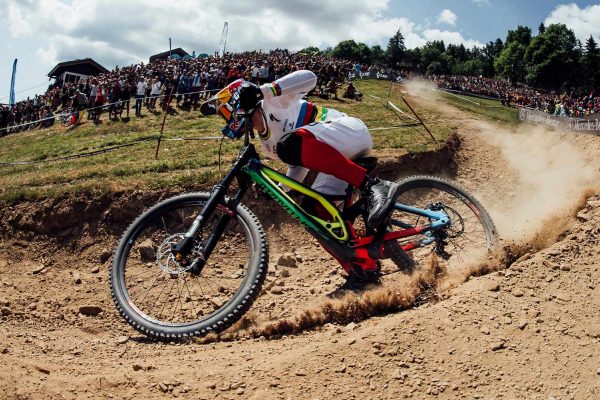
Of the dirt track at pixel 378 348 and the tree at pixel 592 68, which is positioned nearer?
the dirt track at pixel 378 348

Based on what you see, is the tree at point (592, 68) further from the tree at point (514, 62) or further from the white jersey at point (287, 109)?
the white jersey at point (287, 109)

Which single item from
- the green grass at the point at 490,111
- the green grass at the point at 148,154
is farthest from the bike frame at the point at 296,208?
the green grass at the point at 490,111

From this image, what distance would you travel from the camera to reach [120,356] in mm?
4410

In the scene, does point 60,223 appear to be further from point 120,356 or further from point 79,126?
point 79,126

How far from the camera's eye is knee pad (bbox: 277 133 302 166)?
466 centimetres

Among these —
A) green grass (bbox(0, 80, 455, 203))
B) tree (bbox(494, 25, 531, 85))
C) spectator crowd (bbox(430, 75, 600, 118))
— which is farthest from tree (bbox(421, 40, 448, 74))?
green grass (bbox(0, 80, 455, 203))

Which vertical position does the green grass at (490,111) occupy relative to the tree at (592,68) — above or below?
below

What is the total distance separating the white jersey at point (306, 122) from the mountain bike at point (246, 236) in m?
0.21

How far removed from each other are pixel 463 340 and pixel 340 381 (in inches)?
39.4

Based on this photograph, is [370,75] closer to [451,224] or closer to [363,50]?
[451,224]

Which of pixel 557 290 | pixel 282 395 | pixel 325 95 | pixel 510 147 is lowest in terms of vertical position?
pixel 282 395

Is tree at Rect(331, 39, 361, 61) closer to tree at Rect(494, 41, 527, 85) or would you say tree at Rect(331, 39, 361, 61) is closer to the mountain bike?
tree at Rect(494, 41, 527, 85)

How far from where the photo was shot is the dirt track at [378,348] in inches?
128

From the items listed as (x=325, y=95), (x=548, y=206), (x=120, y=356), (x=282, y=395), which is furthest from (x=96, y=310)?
(x=325, y=95)
